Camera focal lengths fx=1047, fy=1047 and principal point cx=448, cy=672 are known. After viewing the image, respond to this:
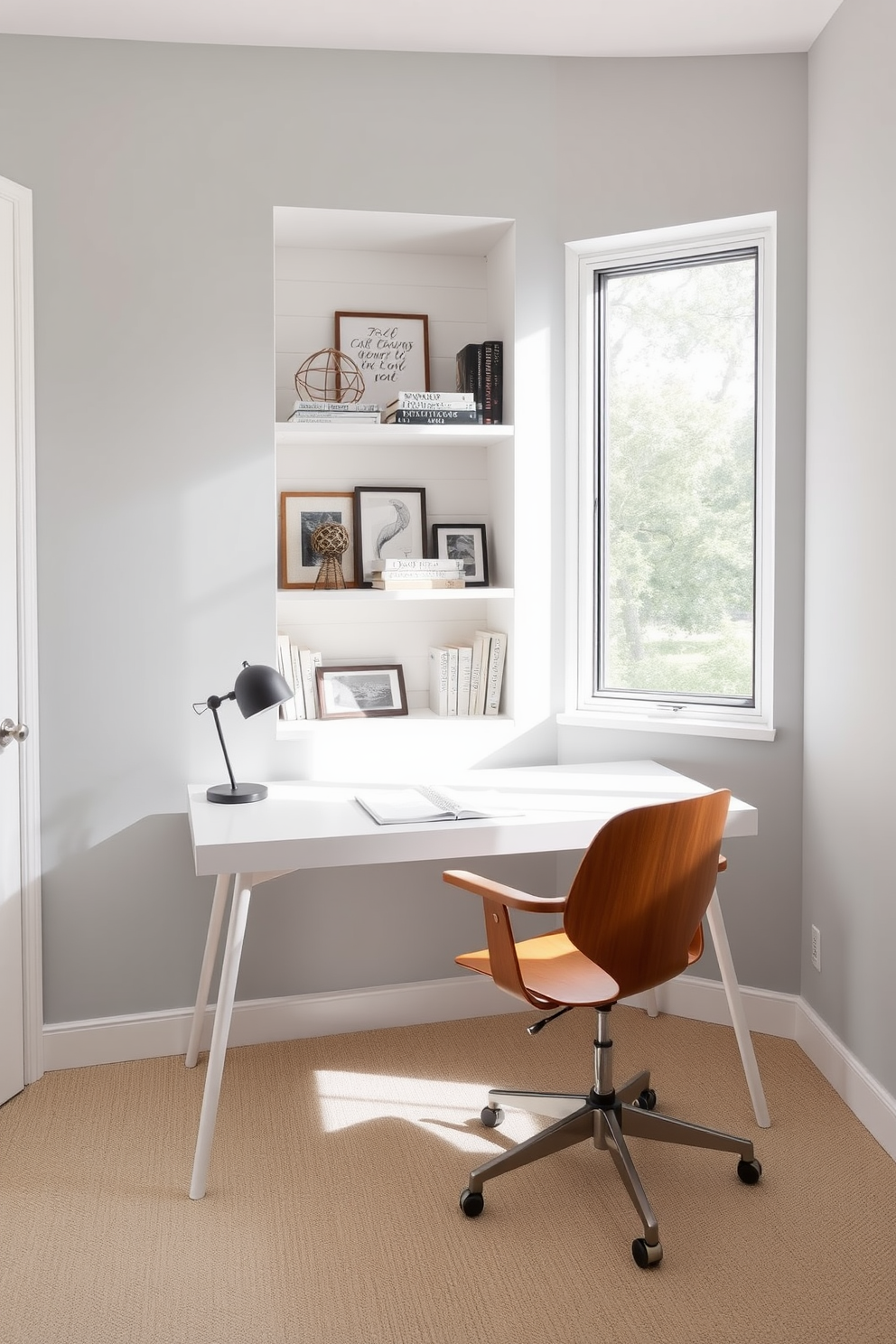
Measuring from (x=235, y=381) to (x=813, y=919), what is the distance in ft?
6.88

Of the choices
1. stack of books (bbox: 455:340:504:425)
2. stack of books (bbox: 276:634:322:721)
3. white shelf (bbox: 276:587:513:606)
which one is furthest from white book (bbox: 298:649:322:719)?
stack of books (bbox: 455:340:504:425)

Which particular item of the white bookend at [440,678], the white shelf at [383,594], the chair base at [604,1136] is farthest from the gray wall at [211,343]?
the chair base at [604,1136]

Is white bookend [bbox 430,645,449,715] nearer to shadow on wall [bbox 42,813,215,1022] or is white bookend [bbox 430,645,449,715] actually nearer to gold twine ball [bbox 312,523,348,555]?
gold twine ball [bbox 312,523,348,555]

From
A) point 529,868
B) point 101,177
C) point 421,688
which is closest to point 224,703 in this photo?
point 421,688

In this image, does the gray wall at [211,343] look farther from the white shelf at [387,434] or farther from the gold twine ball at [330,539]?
the gold twine ball at [330,539]

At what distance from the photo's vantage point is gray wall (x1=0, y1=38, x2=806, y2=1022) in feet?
8.71

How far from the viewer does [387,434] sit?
2.87 metres

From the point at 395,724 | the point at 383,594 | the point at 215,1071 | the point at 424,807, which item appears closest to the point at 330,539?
the point at 383,594

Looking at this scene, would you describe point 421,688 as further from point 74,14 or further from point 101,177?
point 74,14

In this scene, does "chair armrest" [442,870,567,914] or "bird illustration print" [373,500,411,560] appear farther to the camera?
"bird illustration print" [373,500,411,560]

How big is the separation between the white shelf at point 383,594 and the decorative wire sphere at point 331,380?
Result: 0.58 metres

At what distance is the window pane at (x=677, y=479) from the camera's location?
2.95 metres

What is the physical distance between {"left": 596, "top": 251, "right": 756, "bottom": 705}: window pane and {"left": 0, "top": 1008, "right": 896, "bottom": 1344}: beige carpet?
3.59 feet

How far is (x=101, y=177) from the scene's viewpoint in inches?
104
